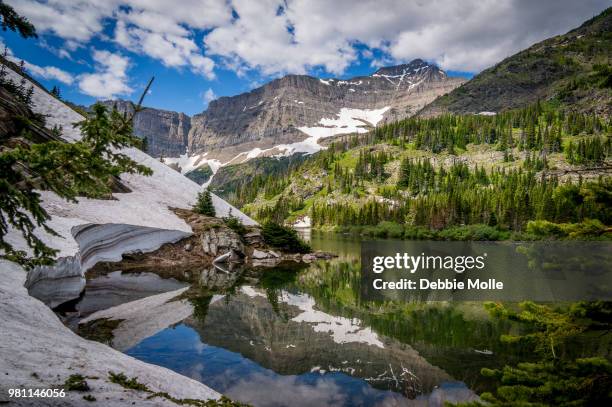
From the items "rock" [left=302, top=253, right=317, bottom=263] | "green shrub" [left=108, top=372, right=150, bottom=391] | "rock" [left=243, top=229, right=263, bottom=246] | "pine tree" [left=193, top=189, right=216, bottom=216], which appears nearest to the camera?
"green shrub" [left=108, top=372, right=150, bottom=391]

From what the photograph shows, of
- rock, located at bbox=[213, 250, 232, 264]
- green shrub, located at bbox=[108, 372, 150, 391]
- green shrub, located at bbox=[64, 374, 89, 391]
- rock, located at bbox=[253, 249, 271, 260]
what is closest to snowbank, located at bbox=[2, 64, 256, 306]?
rock, located at bbox=[213, 250, 232, 264]

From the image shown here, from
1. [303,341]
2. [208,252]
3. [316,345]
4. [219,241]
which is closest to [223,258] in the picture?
[208,252]

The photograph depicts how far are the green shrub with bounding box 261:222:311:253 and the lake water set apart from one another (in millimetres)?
23641

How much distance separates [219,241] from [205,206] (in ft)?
24.9

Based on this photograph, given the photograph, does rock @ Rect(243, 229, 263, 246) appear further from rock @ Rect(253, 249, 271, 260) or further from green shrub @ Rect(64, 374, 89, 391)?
green shrub @ Rect(64, 374, 89, 391)

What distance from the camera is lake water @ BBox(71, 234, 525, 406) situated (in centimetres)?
1312

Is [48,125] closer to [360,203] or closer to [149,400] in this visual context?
[149,400]

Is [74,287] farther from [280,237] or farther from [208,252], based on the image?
[280,237]

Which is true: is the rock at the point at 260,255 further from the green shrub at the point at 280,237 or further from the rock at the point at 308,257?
the rock at the point at 308,257

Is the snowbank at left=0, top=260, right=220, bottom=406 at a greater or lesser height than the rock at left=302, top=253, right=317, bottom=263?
greater

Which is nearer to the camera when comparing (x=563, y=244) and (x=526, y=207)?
(x=563, y=244)

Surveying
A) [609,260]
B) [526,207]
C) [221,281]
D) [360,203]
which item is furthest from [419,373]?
[360,203]

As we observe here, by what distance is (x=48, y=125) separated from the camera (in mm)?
44719

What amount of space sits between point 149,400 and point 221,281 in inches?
974
